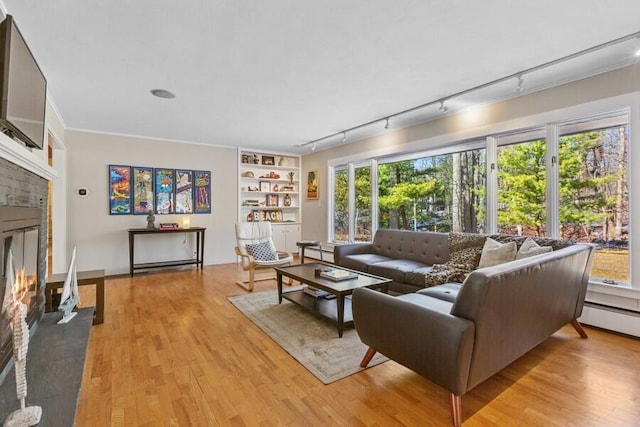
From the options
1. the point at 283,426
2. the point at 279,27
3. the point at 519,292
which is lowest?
the point at 283,426

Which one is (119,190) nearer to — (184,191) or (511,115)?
(184,191)

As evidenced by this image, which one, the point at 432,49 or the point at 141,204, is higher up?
the point at 432,49

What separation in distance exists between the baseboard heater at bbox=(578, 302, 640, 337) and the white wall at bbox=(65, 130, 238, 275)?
17.8ft

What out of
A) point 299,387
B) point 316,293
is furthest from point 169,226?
point 299,387

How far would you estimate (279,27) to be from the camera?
212cm

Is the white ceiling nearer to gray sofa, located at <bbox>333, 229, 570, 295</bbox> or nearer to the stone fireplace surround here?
the stone fireplace surround

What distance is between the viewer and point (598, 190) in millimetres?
2922

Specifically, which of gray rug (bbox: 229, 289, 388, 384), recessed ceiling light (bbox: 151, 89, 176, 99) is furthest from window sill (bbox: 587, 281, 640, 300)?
recessed ceiling light (bbox: 151, 89, 176, 99)

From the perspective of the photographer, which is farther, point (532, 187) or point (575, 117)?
point (532, 187)

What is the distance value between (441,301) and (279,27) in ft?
7.36

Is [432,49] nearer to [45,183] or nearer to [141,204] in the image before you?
[45,183]

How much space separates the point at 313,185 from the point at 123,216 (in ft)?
11.6

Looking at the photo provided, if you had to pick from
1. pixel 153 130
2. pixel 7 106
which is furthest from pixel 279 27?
pixel 153 130

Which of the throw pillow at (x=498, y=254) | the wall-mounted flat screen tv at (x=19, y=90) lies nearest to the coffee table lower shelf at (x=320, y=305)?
the throw pillow at (x=498, y=254)
